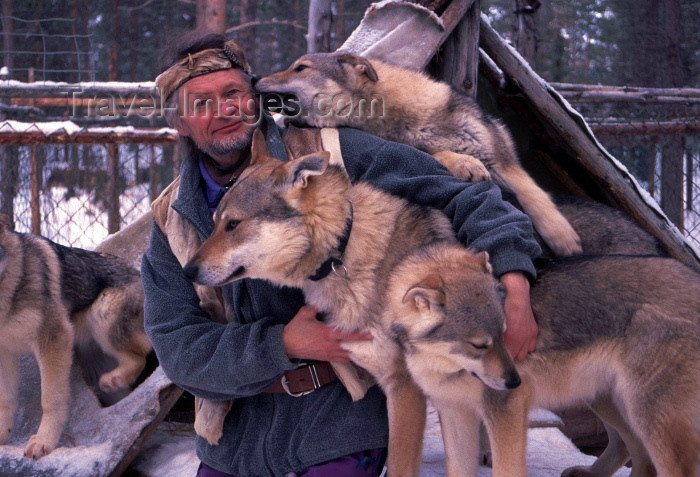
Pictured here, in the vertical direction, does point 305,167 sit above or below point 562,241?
above

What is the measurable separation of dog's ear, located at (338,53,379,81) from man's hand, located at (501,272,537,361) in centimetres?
167

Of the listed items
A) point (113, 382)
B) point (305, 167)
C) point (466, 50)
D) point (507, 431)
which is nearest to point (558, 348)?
point (507, 431)

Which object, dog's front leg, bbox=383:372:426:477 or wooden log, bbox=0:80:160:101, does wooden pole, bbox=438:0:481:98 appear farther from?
wooden log, bbox=0:80:160:101

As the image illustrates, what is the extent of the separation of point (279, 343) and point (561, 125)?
2.36 meters

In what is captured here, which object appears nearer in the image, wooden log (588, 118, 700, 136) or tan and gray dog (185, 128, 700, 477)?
tan and gray dog (185, 128, 700, 477)

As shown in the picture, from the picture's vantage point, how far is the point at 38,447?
404 centimetres

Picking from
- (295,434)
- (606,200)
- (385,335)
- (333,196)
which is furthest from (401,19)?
(295,434)

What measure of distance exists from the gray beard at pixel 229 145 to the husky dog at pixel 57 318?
1.97 meters

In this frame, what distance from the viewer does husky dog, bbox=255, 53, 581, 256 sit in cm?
346

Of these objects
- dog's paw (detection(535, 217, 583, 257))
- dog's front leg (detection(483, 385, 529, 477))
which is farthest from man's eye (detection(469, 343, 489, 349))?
dog's paw (detection(535, 217, 583, 257))

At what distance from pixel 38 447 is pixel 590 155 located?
371 cm

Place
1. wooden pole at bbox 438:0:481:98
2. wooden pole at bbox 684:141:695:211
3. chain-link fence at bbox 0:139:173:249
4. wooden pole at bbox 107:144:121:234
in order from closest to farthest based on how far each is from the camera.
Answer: wooden pole at bbox 438:0:481:98 < wooden pole at bbox 107:144:121:234 < chain-link fence at bbox 0:139:173:249 < wooden pole at bbox 684:141:695:211

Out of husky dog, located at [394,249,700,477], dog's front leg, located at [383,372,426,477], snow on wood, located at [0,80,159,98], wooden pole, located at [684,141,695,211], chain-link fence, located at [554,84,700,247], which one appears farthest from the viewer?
wooden pole, located at [684,141,695,211]

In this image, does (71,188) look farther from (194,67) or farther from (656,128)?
(656,128)
